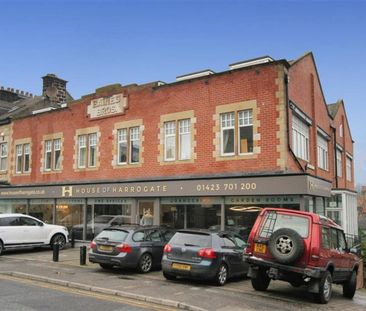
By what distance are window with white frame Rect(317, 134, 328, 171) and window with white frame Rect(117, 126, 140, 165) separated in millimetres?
9276

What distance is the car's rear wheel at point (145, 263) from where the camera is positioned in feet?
45.1

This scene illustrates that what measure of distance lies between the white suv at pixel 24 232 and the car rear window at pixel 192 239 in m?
9.65

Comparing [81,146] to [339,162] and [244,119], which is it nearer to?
[244,119]

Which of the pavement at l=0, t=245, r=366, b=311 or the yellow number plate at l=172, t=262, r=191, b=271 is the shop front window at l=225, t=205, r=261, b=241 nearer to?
the pavement at l=0, t=245, r=366, b=311

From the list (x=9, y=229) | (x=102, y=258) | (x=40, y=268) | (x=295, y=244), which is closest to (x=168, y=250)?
(x=102, y=258)

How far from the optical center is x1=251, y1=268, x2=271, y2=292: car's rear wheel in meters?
11.0

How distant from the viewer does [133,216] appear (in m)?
20.0

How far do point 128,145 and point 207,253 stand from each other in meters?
10.4

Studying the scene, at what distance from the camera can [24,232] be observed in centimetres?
1930

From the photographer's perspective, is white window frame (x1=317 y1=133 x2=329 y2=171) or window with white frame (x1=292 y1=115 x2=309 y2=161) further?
white window frame (x1=317 y1=133 x2=329 y2=171)

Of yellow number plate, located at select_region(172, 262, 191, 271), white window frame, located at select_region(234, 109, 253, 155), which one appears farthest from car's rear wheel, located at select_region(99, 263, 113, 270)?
white window frame, located at select_region(234, 109, 253, 155)

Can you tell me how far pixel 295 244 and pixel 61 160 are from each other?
17138mm

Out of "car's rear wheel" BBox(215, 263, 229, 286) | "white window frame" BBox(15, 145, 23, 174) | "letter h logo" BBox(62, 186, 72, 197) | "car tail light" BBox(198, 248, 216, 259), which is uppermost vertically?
"white window frame" BBox(15, 145, 23, 174)

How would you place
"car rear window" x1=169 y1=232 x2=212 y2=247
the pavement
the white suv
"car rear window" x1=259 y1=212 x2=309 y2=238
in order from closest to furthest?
the pavement
"car rear window" x1=259 y1=212 x2=309 y2=238
"car rear window" x1=169 y1=232 x2=212 y2=247
the white suv
